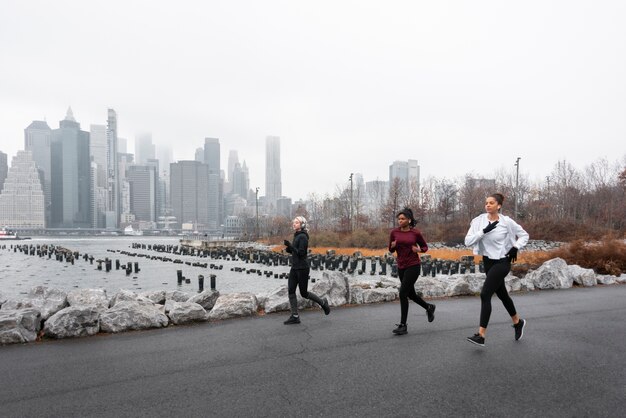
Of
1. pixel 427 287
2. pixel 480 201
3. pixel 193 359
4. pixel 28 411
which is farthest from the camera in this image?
pixel 480 201

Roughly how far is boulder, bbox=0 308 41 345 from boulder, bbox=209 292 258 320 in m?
2.55

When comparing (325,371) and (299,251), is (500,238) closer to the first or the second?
(325,371)

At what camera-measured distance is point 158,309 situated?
21.5ft

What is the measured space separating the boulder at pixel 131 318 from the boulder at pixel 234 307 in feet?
2.87

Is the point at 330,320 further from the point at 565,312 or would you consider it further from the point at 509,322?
the point at 565,312

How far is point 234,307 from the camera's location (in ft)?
22.8

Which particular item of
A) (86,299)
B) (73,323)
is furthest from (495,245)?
(86,299)

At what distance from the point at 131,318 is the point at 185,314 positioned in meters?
0.82

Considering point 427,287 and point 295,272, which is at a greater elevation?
point 295,272

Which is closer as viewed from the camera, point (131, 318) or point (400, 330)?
point (400, 330)

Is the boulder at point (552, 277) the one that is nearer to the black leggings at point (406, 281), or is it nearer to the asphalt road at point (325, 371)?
the asphalt road at point (325, 371)

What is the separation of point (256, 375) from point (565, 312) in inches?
246

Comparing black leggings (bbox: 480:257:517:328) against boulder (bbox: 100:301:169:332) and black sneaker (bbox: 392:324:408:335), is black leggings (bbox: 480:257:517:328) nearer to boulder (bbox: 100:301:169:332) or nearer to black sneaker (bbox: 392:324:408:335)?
black sneaker (bbox: 392:324:408:335)

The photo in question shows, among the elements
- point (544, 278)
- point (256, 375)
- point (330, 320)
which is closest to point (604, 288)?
point (544, 278)
